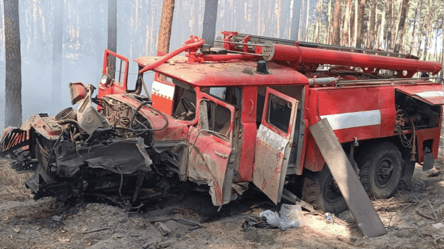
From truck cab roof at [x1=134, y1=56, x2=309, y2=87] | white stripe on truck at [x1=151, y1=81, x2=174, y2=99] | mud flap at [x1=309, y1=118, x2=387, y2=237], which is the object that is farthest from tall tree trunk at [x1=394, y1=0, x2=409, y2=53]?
white stripe on truck at [x1=151, y1=81, x2=174, y2=99]

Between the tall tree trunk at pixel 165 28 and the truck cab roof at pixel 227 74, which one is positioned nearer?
the truck cab roof at pixel 227 74

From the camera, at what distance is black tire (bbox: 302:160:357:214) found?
23.3ft

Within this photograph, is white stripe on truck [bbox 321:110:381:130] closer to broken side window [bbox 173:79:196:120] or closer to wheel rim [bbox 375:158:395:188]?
wheel rim [bbox 375:158:395:188]

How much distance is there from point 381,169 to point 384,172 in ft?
0.26

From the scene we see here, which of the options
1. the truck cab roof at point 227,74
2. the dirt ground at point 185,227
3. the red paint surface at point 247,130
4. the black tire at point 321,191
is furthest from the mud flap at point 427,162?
the red paint surface at point 247,130

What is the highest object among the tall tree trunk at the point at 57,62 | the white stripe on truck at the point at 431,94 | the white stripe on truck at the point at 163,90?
the white stripe on truck at the point at 431,94

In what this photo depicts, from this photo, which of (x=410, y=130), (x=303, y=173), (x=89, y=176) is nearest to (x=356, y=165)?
(x=303, y=173)

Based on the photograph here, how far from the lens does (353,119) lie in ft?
23.6

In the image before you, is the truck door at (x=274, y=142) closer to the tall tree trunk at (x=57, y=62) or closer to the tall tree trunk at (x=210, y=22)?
the tall tree trunk at (x=210, y=22)

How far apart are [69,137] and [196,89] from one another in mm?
1814

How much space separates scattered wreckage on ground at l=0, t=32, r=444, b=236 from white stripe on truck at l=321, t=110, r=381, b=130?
Answer: 0.05 ft

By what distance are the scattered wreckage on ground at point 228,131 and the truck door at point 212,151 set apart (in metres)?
0.02

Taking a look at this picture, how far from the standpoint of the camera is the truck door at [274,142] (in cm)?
590

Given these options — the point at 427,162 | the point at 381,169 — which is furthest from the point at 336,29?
the point at 381,169
